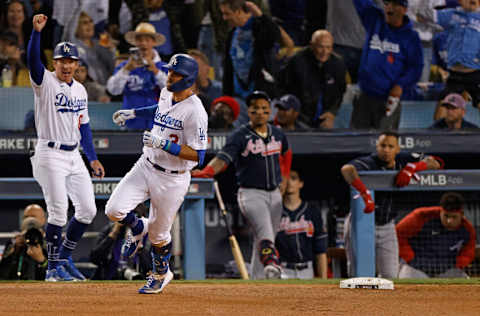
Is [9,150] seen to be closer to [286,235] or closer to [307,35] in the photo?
[286,235]

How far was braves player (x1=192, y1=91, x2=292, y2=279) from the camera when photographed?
7219mm

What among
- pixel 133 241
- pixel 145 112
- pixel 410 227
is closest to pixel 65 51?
pixel 145 112

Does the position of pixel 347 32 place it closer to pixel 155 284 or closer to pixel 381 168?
pixel 381 168

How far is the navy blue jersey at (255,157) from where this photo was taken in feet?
23.9

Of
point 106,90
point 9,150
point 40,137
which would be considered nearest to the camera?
point 40,137

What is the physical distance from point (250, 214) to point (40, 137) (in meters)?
2.02

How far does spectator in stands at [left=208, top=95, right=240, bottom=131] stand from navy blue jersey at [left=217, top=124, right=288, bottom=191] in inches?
41.4

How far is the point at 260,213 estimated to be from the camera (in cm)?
716

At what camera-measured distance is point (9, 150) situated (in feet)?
26.9

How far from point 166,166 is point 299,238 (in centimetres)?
290

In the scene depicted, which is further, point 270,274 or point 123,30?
point 123,30

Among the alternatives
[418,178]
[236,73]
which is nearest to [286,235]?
[418,178]

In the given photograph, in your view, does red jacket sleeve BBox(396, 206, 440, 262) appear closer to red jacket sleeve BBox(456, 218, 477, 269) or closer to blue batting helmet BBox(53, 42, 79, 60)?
red jacket sleeve BBox(456, 218, 477, 269)

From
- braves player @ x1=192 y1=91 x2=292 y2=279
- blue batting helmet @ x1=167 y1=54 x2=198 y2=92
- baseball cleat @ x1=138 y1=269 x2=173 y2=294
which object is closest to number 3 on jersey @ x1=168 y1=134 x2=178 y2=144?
blue batting helmet @ x1=167 y1=54 x2=198 y2=92
